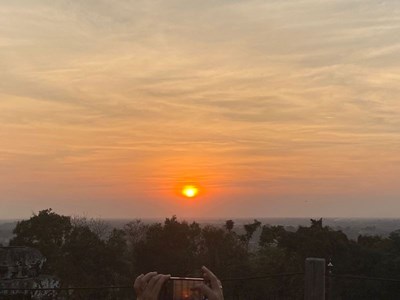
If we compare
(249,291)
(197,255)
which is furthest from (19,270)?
(197,255)

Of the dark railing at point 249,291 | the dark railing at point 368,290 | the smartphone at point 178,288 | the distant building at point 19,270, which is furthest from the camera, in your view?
the dark railing at point 368,290

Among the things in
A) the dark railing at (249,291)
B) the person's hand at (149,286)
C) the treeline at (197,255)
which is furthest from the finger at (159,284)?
→ the treeline at (197,255)

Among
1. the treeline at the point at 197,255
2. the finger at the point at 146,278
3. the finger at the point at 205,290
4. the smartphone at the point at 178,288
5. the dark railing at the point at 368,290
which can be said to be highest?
the finger at the point at 146,278

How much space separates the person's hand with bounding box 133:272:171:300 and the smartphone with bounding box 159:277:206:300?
147 mm

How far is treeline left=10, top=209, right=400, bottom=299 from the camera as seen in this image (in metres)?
21.5

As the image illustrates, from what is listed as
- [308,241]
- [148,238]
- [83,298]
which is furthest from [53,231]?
[308,241]

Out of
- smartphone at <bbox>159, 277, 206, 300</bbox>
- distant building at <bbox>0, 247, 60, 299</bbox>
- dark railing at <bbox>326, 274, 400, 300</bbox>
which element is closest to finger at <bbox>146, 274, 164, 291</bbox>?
smartphone at <bbox>159, 277, 206, 300</bbox>

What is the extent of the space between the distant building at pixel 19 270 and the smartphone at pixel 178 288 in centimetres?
812

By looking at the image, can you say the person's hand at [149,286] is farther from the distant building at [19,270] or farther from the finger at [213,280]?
the distant building at [19,270]

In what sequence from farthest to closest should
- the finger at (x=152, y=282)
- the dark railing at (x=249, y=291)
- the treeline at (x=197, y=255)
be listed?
the treeline at (x=197, y=255) → the dark railing at (x=249, y=291) → the finger at (x=152, y=282)

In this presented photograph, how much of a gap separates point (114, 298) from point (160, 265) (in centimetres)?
482

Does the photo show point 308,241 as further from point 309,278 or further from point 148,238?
point 309,278

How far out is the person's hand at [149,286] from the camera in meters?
2.01

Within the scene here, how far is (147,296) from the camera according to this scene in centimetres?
200
